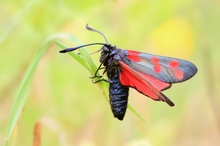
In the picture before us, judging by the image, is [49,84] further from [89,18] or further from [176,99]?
[176,99]

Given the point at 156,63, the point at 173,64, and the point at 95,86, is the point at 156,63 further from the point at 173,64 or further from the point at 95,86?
the point at 95,86

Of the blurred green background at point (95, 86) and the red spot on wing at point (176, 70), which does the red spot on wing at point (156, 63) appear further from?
the blurred green background at point (95, 86)

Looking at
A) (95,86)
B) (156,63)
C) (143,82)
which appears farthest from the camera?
(95,86)

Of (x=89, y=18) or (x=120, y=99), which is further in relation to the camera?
(x=89, y=18)

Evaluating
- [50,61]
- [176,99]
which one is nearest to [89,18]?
[50,61]

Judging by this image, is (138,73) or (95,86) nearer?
(138,73)

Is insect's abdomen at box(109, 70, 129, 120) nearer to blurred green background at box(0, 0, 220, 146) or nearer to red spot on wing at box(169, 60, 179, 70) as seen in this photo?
red spot on wing at box(169, 60, 179, 70)

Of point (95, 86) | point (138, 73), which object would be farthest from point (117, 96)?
point (95, 86)
